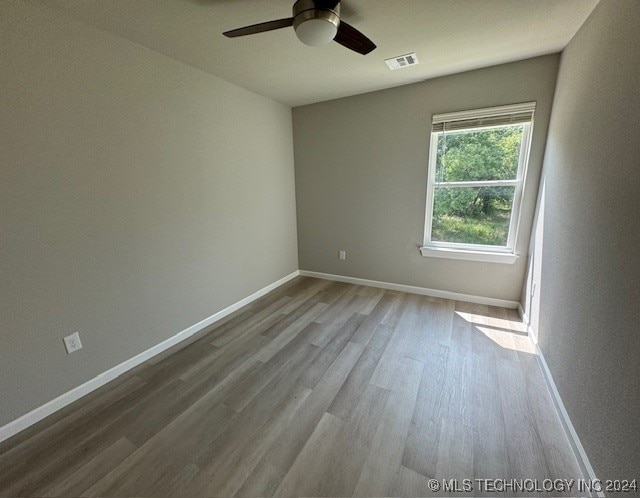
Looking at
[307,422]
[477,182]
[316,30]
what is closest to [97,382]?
[307,422]

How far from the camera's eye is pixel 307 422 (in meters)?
1.56

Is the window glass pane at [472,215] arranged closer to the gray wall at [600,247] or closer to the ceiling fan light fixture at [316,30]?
the gray wall at [600,247]

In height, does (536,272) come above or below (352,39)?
below

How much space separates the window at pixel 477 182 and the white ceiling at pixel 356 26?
49 cm

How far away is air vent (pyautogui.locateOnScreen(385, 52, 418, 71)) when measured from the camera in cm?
216

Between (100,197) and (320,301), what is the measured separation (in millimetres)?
2229

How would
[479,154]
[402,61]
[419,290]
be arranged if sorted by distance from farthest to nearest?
[419,290] → [479,154] → [402,61]

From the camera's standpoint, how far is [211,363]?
211cm

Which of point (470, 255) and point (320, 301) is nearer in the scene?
point (470, 255)

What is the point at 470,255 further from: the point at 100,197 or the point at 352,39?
the point at 100,197

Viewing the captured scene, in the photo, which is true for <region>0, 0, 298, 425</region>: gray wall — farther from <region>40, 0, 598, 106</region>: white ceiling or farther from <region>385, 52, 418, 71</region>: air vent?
<region>385, 52, 418, 71</region>: air vent

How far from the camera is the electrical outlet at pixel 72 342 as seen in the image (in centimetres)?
170

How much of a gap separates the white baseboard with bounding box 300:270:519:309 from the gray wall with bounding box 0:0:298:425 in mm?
1518

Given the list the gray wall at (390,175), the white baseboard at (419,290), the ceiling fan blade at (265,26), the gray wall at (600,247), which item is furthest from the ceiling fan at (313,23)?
the white baseboard at (419,290)
